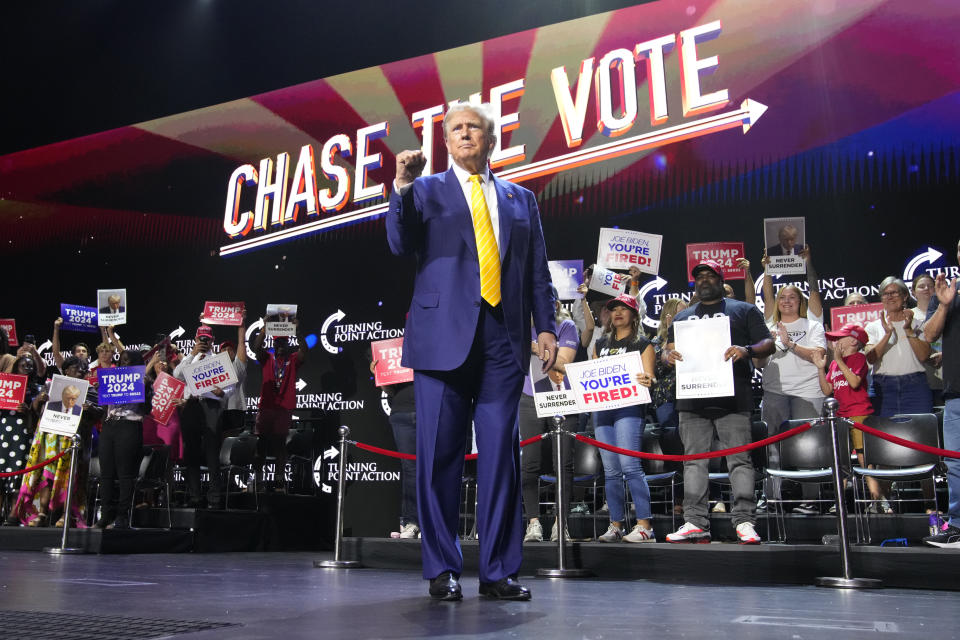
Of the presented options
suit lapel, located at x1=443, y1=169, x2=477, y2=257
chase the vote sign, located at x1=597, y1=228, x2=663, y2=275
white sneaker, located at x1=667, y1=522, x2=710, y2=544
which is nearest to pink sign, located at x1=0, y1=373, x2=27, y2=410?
chase the vote sign, located at x1=597, y1=228, x2=663, y2=275

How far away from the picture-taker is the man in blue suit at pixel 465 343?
281cm

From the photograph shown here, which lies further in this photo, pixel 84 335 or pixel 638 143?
pixel 84 335

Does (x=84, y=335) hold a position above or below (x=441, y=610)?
above

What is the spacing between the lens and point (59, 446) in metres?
7.30

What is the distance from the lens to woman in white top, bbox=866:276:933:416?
18.7 ft

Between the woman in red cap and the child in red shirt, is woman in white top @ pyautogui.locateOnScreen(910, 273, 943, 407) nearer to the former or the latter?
the child in red shirt

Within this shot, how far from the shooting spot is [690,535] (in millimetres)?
4824

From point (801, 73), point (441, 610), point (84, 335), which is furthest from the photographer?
point (84, 335)

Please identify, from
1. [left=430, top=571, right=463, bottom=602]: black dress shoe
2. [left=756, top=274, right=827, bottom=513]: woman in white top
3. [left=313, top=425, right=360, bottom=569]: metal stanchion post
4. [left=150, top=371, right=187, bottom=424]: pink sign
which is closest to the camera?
[left=430, top=571, right=463, bottom=602]: black dress shoe

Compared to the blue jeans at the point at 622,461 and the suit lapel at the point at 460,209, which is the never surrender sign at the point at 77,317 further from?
the suit lapel at the point at 460,209

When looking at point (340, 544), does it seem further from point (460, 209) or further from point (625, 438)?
point (460, 209)

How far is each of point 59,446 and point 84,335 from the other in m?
4.21

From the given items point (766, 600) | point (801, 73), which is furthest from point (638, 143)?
point (766, 600)

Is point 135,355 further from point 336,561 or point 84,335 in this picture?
point 84,335
